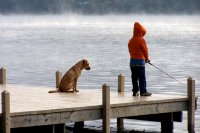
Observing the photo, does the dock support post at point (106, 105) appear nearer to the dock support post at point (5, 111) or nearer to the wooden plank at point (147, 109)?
the wooden plank at point (147, 109)

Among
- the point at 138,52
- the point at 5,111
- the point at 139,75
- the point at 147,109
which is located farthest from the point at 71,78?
the point at 5,111

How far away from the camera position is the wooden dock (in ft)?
52.7

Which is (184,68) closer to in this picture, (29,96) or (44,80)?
(44,80)

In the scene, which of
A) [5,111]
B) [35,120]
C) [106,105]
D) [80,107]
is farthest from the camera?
[106,105]

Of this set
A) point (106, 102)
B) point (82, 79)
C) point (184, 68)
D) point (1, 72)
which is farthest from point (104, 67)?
point (106, 102)

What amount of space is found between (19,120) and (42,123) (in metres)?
0.63

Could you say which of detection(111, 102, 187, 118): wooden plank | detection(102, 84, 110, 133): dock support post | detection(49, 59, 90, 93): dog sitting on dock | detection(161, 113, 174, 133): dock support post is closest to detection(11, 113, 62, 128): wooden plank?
detection(102, 84, 110, 133): dock support post

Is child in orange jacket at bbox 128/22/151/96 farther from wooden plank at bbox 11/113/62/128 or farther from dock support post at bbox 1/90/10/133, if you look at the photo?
dock support post at bbox 1/90/10/133

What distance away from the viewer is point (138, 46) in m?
19.2

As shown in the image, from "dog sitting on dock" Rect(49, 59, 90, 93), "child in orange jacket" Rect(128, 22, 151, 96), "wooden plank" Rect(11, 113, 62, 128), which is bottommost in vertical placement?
"wooden plank" Rect(11, 113, 62, 128)

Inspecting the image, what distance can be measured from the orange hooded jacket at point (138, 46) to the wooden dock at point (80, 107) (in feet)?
3.10

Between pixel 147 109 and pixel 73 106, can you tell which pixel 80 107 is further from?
pixel 147 109

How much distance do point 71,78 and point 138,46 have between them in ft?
5.80

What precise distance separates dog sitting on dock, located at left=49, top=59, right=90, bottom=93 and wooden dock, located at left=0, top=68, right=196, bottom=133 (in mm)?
256
